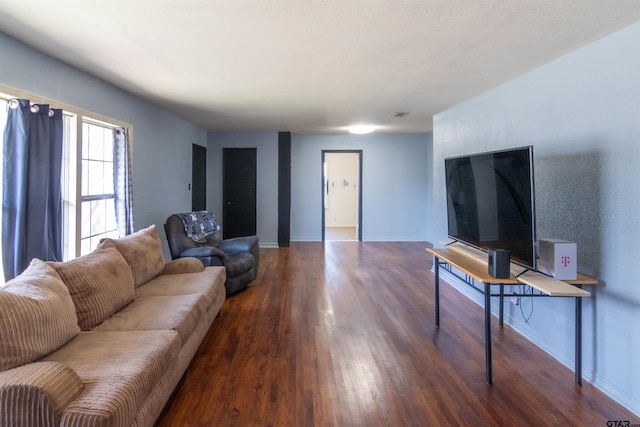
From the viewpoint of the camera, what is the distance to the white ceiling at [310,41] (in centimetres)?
191

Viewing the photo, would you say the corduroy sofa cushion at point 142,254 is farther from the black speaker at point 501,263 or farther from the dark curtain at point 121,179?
the black speaker at point 501,263

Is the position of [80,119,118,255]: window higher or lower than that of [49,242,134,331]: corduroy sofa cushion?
higher

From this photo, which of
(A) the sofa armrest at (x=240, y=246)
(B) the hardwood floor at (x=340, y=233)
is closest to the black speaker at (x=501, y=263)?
(A) the sofa armrest at (x=240, y=246)

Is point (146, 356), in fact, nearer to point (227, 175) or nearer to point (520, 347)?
point (520, 347)

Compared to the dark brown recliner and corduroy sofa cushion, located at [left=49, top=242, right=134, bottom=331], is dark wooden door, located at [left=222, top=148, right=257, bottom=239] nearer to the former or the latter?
the dark brown recliner

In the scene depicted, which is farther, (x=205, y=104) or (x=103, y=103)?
(x=205, y=104)

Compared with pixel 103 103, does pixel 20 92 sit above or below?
below

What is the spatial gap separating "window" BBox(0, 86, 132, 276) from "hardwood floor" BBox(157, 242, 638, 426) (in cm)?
152

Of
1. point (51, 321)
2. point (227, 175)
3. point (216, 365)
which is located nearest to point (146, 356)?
point (51, 321)

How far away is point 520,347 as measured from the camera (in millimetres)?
2752

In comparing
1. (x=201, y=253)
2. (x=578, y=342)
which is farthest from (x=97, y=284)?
(x=578, y=342)

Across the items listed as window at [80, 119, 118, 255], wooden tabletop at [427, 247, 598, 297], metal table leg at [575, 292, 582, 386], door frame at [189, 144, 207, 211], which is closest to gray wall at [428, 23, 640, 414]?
metal table leg at [575, 292, 582, 386]

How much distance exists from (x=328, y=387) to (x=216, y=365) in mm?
827

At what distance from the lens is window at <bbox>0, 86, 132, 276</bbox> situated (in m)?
3.04
